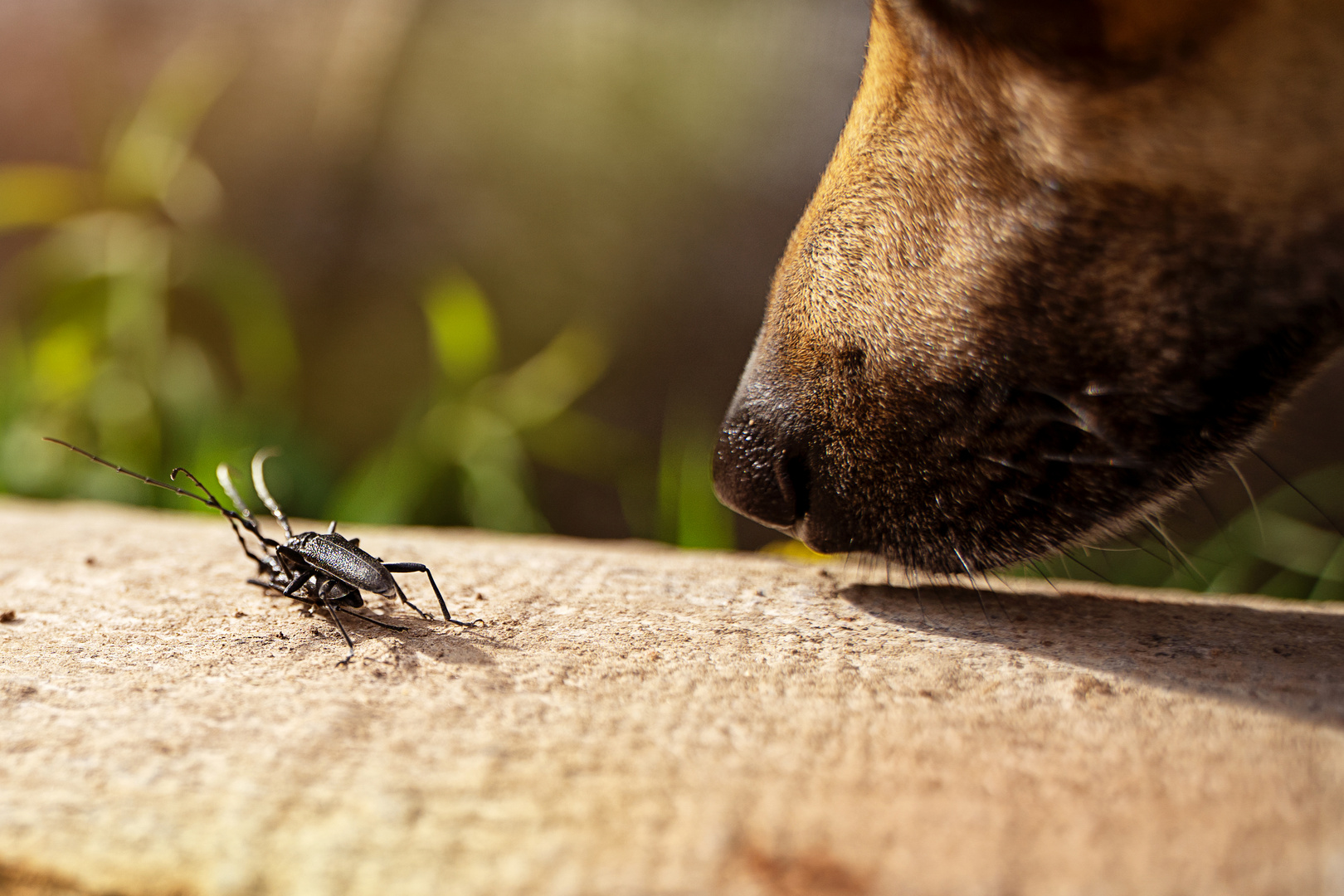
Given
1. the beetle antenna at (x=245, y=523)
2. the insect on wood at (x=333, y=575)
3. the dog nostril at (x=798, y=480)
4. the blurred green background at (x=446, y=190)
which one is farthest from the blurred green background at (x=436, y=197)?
the dog nostril at (x=798, y=480)

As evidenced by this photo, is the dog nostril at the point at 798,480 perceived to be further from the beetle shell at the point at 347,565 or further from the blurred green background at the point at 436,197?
the blurred green background at the point at 436,197

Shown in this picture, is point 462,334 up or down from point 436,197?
down

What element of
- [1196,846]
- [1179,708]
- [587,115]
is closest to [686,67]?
[587,115]

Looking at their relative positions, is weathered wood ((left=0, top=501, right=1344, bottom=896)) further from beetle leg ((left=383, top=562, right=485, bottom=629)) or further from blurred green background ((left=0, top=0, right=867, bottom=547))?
blurred green background ((left=0, top=0, right=867, bottom=547))

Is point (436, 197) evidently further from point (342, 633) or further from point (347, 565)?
point (342, 633)

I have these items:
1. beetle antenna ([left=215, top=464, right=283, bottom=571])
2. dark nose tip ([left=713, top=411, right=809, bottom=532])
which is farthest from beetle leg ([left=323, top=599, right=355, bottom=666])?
dark nose tip ([left=713, top=411, right=809, bottom=532])

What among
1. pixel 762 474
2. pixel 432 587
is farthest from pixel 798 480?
pixel 432 587
